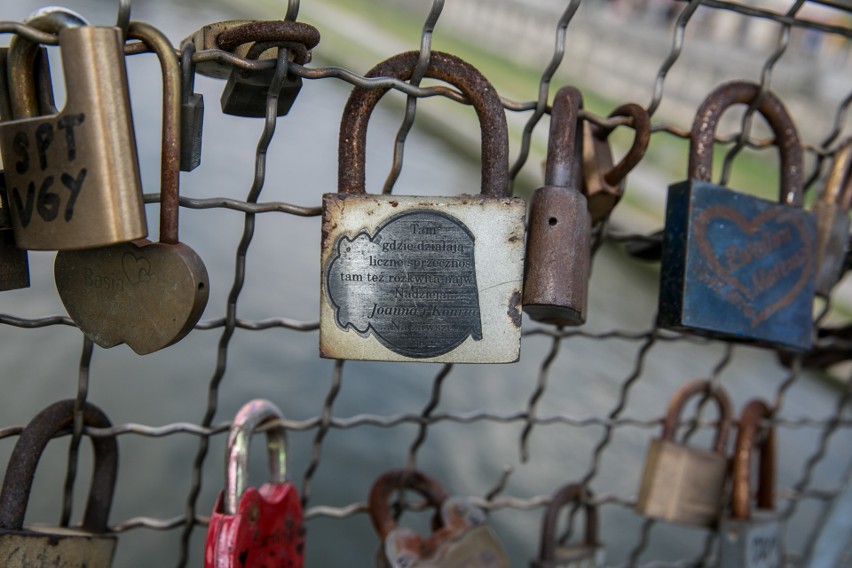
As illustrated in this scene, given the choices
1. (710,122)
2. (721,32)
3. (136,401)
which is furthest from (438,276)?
(721,32)

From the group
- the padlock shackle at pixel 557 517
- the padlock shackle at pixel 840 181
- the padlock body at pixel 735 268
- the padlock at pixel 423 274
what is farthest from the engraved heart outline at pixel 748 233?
the padlock shackle at pixel 557 517

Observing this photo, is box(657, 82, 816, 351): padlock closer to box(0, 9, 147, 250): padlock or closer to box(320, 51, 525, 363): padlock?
box(320, 51, 525, 363): padlock

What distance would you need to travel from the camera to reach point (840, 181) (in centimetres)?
108

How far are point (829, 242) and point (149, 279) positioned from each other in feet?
2.80

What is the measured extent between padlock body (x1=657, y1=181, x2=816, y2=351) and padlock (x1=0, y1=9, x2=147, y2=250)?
1.83ft

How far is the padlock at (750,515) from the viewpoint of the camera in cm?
116

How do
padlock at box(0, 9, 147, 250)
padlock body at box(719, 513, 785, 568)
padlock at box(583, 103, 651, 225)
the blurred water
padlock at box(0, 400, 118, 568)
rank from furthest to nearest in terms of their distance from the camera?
the blurred water < padlock body at box(719, 513, 785, 568) < padlock at box(583, 103, 651, 225) < padlock at box(0, 400, 118, 568) < padlock at box(0, 9, 147, 250)

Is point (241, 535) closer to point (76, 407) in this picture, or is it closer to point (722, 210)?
point (76, 407)

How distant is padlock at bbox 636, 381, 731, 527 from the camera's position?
116 centimetres

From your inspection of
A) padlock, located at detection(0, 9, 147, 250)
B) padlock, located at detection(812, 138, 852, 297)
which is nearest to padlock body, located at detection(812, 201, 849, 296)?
padlock, located at detection(812, 138, 852, 297)

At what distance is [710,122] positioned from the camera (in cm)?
92

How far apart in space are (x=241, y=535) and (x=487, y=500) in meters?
0.47

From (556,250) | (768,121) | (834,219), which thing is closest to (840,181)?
(834,219)

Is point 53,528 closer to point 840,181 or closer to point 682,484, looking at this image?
point 682,484
